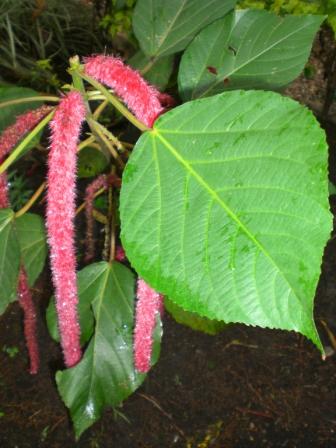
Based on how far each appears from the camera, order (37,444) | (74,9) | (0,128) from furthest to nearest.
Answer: (74,9), (37,444), (0,128)

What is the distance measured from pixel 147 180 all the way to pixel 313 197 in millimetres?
164

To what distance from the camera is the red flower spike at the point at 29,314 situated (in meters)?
0.96

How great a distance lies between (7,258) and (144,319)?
224 millimetres

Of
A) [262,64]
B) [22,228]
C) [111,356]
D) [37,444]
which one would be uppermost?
[262,64]

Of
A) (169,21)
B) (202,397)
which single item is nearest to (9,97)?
(169,21)

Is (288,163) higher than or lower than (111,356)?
higher

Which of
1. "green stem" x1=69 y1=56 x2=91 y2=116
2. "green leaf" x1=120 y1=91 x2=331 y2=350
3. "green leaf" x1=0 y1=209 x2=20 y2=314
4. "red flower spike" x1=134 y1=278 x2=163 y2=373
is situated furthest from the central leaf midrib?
"green leaf" x1=0 y1=209 x2=20 y2=314

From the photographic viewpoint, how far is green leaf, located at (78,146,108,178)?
3.83 ft

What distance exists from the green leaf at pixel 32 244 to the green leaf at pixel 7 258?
0.19 metres

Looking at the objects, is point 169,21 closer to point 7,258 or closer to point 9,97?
point 9,97

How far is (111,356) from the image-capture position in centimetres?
96

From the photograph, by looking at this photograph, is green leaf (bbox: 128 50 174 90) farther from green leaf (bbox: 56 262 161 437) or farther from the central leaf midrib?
the central leaf midrib

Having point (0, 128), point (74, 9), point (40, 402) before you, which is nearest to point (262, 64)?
point (0, 128)

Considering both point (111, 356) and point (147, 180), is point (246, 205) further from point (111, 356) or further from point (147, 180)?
point (111, 356)
